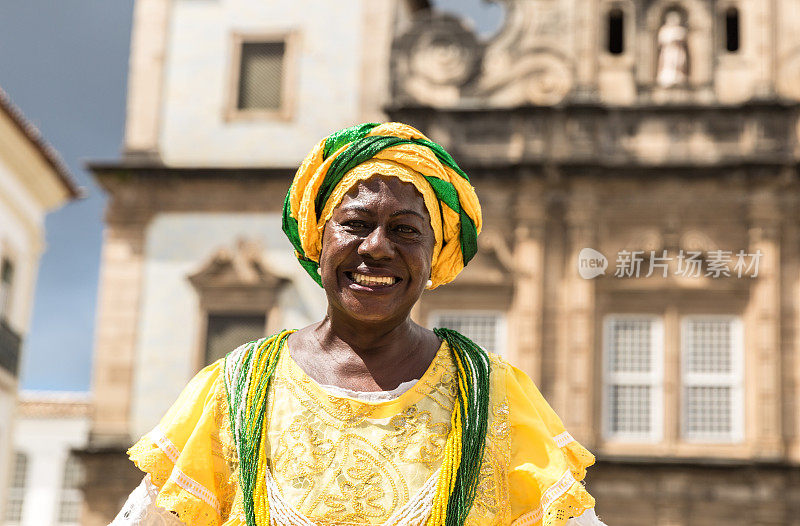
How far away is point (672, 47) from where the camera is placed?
15.9m

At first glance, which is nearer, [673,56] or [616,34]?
[673,56]

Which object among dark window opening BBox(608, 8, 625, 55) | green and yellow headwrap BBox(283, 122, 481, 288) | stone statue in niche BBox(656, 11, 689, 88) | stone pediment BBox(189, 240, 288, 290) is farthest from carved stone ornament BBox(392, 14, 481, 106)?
green and yellow headwrap BBox(283, 122, 481, 288)

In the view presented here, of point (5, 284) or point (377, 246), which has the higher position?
point (5, 284)

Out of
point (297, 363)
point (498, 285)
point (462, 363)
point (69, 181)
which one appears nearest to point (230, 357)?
point (297, 363)

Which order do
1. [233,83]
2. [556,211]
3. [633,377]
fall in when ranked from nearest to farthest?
[633,377], [556,211], [233,83]

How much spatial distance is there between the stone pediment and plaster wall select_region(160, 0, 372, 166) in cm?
127

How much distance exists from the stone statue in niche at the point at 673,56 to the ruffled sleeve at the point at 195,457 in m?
14.2

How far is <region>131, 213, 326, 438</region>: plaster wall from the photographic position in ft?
53.0

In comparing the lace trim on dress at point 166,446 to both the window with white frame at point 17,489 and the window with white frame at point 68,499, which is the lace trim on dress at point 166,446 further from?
the window with white frame at point 17,489

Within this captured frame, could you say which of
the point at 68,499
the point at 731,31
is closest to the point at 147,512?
the point at 731,31

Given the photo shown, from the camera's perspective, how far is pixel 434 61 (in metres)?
16.6

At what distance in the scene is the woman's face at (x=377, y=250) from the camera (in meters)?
2.49

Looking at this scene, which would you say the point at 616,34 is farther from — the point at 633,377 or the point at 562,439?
the point at 562,439

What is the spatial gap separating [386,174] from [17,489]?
31164 millimetres
